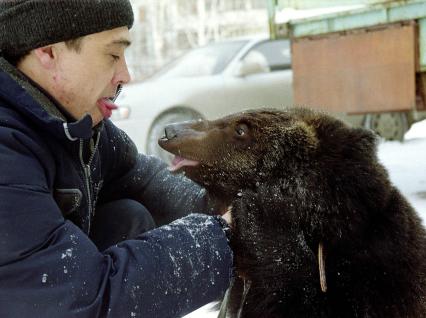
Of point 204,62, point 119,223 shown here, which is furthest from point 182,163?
point 204,62

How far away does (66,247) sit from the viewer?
1934mm

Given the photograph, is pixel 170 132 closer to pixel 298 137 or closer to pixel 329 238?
pixel 298 137

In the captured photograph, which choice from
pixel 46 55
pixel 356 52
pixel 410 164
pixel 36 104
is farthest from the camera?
pixel 410 164

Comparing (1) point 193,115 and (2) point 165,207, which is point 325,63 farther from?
(1) point 193,115

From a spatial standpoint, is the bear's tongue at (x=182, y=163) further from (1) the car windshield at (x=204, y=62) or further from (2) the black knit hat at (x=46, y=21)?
(1) the car windshield at (x=204, y=62)

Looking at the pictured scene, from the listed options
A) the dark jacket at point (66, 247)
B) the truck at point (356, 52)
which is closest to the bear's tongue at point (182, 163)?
the dark jacket at point (66, 247)

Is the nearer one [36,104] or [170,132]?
[36,104]

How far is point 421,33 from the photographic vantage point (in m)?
4.55

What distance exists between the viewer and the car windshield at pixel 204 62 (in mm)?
9000

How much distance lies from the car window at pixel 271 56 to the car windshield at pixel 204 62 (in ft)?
0.72

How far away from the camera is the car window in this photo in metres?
9.06

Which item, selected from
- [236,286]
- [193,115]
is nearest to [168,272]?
[236,286]

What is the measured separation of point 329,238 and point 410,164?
5096 mm

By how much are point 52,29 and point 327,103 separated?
3384 millimetres
